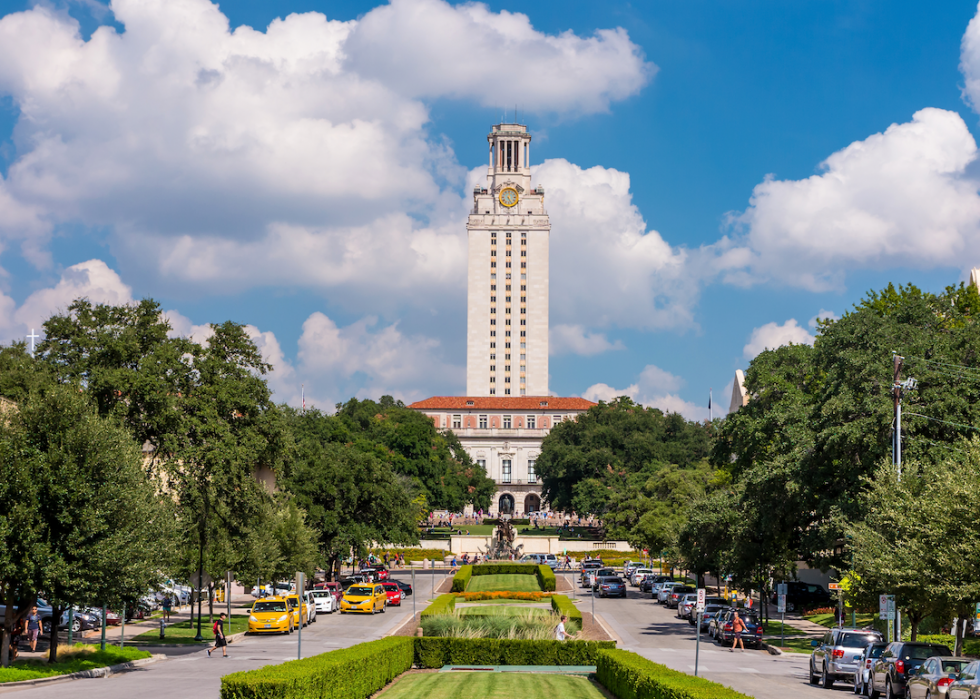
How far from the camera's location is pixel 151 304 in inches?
1532

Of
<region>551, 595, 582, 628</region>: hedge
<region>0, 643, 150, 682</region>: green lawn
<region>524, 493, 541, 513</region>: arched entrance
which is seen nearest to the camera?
<region>0, 643, 150, 682</region>: green lawn

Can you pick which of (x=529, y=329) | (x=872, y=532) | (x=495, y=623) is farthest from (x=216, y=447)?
(x=529, y=329)

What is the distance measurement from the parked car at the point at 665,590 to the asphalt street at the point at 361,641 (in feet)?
12.7

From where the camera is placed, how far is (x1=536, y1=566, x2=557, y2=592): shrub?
Answer: 66.8 m

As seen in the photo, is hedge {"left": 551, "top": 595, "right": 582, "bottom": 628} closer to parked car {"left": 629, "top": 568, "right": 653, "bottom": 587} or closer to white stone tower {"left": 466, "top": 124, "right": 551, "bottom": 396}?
parked car {"left": 629, "top": 568, "right": 653, "bottom": 587}

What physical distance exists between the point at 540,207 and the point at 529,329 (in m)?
22.3

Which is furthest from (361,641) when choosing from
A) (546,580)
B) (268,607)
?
(546,580)

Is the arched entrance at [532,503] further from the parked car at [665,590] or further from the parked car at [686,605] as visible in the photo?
the parked car at [686,605]

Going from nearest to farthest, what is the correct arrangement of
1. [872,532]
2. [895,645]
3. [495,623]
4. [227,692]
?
[227,692] < [895,645] < [872,532] < [495,623]

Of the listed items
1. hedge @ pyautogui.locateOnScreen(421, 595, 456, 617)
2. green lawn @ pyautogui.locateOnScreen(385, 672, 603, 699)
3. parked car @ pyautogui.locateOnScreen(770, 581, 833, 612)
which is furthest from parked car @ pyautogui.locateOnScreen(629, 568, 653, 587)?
green lawn @ pyautogui.locateOnScreen(385, 672, 603, 699)

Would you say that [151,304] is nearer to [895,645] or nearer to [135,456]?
[135,456]

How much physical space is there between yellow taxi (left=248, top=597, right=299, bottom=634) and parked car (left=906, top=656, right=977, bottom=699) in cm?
2693

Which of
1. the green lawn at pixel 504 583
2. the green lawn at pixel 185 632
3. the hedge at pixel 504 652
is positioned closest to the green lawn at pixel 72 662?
the green lawn at pixel 185 632

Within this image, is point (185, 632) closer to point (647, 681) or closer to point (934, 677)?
point (647, 681)
